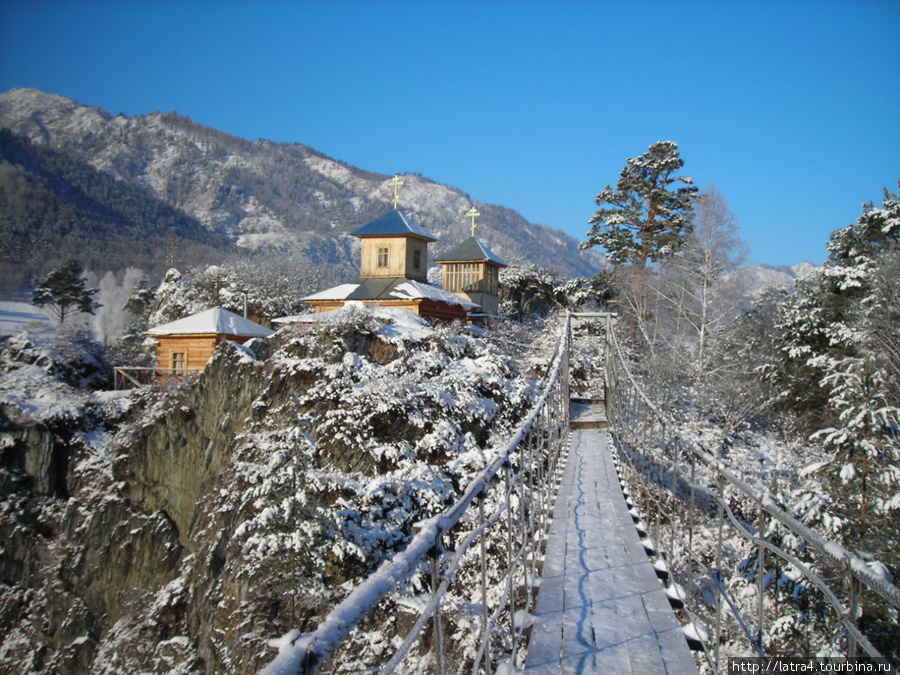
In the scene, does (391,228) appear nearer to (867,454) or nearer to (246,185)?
(867,454)

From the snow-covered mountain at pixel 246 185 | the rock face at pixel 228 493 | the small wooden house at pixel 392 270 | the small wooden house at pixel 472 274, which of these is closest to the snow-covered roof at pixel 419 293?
the small wooden house at pixel 392 270

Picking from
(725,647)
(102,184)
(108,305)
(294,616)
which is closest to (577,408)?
(725,647)

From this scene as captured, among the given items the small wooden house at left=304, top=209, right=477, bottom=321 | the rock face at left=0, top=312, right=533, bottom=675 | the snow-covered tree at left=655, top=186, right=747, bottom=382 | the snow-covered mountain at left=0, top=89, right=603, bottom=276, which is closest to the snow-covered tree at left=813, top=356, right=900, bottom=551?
the rock face at left=0, top=312, right=533, bottom=675

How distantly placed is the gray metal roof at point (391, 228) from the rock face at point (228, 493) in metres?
10.5

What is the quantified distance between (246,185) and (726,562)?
166 meters

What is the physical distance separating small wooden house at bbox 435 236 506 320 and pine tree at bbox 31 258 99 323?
24.4 metres

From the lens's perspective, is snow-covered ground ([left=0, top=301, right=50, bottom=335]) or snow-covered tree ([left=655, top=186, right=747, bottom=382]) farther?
snow-covered ground ([left=0, top=301, right=50, bottom=335])

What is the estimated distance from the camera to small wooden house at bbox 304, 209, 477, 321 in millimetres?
21562

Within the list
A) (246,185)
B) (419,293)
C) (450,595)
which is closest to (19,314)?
(419,293)

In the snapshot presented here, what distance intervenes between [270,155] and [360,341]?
629 feet

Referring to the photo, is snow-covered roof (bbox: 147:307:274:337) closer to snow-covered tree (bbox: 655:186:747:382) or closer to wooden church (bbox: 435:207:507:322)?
wooden church (bbox: 435:207:507:322)

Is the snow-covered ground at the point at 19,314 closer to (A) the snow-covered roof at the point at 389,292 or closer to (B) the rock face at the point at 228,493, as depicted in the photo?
(A) the snow-covered roof at the point at 389,292

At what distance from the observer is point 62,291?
3384 centimetres

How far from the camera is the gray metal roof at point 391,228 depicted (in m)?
23.0
